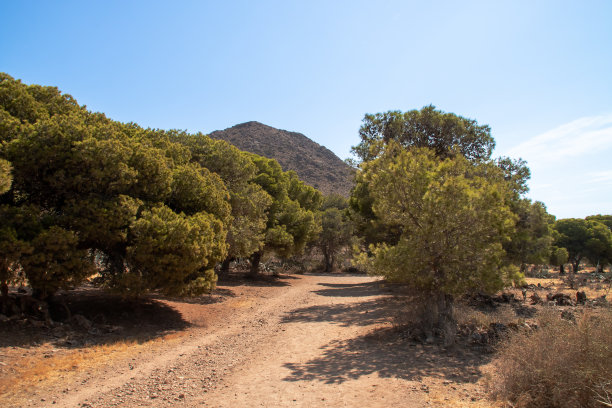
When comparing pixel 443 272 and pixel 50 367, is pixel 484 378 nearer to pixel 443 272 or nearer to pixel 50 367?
pixel 443 272

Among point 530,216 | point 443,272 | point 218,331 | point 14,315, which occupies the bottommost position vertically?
point 218,331

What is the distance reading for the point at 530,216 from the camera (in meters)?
14.6

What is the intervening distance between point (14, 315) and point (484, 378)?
11.1 metres

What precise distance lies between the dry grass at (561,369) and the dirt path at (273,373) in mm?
819

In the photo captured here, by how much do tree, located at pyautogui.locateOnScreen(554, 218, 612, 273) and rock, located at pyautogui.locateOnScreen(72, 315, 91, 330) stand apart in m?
43.1

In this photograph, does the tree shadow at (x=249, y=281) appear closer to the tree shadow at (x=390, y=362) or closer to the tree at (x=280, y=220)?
the tree at (x=280, y=220)

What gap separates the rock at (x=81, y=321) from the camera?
999 centimetres

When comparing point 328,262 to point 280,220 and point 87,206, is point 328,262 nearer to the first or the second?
point 280,220

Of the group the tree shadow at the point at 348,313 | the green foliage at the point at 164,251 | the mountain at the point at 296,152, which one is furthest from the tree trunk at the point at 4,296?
the mountain at the point at 296,152

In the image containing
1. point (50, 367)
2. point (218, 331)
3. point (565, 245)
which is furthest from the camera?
point (565, 245)

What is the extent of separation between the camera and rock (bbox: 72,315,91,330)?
9991 mm

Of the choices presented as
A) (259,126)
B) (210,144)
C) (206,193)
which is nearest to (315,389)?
(206,193)

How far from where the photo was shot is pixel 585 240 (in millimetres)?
39062

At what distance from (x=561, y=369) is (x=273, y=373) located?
4.65 m
